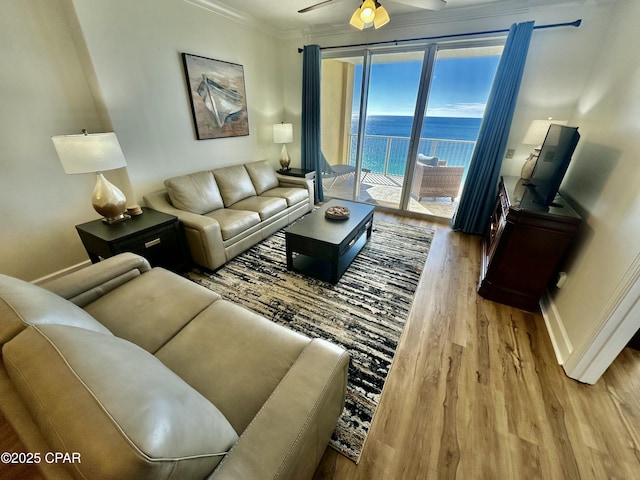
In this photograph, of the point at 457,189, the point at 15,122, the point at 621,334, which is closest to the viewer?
the point at 621,334

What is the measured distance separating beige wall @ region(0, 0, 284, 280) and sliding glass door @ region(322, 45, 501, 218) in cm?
212

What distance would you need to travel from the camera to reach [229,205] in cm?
315

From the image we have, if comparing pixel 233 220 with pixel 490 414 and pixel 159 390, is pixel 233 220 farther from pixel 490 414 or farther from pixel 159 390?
pixel 490 414

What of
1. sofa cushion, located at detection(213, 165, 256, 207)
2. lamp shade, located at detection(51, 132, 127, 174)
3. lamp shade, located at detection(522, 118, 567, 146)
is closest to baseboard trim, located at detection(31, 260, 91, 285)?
lamp shade, located at detection(51, 132, 127, 174)

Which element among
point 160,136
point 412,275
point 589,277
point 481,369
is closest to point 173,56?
point 160,136

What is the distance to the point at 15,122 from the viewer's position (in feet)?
6.28

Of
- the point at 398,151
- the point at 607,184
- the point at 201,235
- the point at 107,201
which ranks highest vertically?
the point at 607,184

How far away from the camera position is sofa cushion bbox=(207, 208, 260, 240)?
2.54m

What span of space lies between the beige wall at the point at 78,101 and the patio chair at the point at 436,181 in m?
3.21

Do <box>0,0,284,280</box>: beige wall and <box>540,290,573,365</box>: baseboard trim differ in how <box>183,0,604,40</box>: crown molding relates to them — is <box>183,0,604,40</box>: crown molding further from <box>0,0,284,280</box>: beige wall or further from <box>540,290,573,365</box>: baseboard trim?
<box>540,290,573,365</box>: baseboard trim

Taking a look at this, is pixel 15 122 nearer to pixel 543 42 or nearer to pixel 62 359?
pixel 62 359

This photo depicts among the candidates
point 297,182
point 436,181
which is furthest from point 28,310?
point 436,181

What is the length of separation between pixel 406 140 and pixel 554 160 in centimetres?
210

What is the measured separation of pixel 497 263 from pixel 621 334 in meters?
0.84
